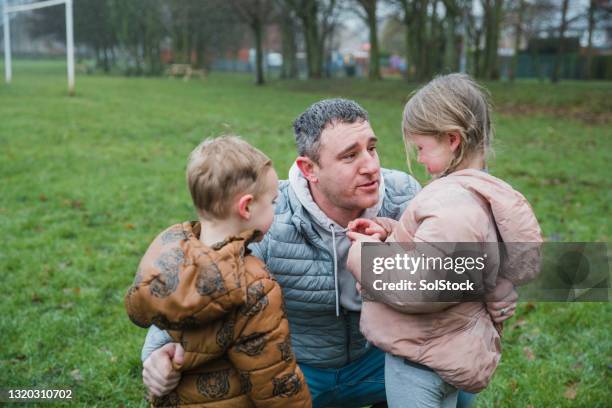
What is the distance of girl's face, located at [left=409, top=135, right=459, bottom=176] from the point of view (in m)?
2.23

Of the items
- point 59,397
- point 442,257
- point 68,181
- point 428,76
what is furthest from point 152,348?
point 428,76

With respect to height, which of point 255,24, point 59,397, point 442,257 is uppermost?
point 255,24

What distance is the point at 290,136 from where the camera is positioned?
46.6 feet

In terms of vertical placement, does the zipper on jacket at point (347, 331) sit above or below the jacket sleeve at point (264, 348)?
below

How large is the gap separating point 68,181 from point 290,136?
5.94 metres

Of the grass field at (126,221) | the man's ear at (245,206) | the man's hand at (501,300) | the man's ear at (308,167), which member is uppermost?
the man's ear at (308,167)

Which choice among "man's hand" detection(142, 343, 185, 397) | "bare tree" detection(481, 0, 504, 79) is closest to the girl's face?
"man's hand" detection(142, 343, 185, 397)

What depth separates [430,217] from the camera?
2031mm

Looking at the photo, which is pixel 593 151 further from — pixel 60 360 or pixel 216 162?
pixel 216 162

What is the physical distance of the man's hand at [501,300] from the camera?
223 centimetres

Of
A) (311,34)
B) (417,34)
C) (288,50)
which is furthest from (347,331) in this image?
(288,50)

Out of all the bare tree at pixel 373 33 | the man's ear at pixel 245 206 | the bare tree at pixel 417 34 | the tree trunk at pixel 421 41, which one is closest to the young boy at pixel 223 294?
the man's ear at pixel 245 206

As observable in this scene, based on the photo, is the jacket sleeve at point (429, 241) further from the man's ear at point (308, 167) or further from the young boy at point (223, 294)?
the man's ear at point (308, 167)

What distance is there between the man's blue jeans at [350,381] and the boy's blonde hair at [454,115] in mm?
1106
